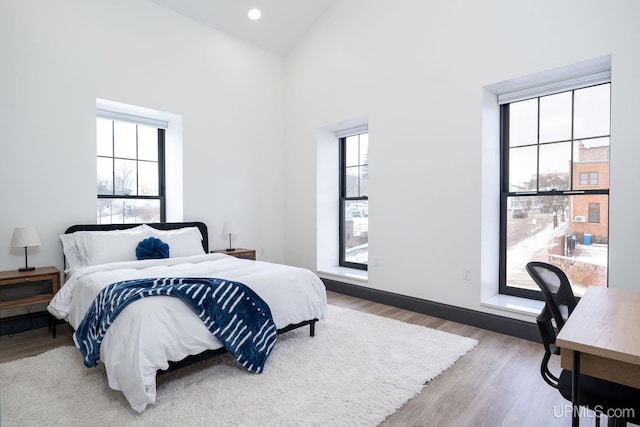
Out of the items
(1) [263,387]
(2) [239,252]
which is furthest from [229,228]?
(1) [263,387]

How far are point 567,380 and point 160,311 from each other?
81.9 inches

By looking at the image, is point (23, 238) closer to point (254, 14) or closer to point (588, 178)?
point (254, 14)

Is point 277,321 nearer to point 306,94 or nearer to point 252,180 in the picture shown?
point 252,180

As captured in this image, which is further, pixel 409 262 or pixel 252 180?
pixel 252 180

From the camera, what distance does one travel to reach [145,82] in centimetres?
409

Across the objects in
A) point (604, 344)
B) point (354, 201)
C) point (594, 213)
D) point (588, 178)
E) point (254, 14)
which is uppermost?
point (254, 14)

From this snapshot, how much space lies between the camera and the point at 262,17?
4715 millimetres

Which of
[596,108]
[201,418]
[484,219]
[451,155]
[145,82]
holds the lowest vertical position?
[201,418]

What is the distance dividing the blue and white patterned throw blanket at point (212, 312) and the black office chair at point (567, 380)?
5.57ft

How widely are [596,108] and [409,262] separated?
7.30ft

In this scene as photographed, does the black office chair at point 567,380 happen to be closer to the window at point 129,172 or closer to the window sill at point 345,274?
the window sill at point 345,274

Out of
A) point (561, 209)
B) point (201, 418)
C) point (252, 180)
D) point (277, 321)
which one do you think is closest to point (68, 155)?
point (252, 180)

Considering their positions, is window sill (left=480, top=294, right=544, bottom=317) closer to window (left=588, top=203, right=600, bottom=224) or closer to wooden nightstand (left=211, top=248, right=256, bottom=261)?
window (left=588, top=203, right=600, bottom=224)

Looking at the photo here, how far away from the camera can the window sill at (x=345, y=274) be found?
4.58 m
